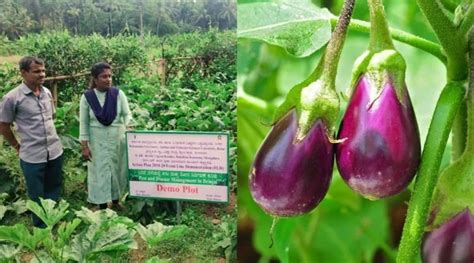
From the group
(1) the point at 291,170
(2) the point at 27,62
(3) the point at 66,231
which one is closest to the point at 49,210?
(3) the point at 66,231

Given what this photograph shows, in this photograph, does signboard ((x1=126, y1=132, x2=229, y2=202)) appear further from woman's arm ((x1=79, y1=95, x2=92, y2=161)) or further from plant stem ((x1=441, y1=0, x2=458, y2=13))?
plant stem ((x1=441, y1=0, x2=458, y2=13))

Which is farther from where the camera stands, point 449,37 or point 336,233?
point 336,233

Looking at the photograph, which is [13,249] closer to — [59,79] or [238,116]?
[59,79]

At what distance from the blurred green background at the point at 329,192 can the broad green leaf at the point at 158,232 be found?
188mm

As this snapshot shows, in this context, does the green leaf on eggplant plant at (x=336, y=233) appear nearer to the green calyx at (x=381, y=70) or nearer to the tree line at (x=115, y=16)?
the tree line at (x=115, y=16)

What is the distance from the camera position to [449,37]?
557 millimetres

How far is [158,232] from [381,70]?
1186 mm

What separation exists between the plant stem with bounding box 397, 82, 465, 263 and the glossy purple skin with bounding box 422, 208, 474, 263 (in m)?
0.06

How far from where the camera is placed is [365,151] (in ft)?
1.80

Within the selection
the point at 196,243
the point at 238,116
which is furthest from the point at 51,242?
the point at 238,116

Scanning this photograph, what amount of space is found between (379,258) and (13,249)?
100 centimetres

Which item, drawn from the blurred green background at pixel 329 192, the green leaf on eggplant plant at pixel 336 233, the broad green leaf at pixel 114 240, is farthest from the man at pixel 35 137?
the green leaf on eggplant plant at pixel 336 233

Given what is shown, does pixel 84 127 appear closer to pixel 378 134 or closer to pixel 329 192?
pixel 329 192

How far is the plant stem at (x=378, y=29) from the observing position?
1.88 feet
